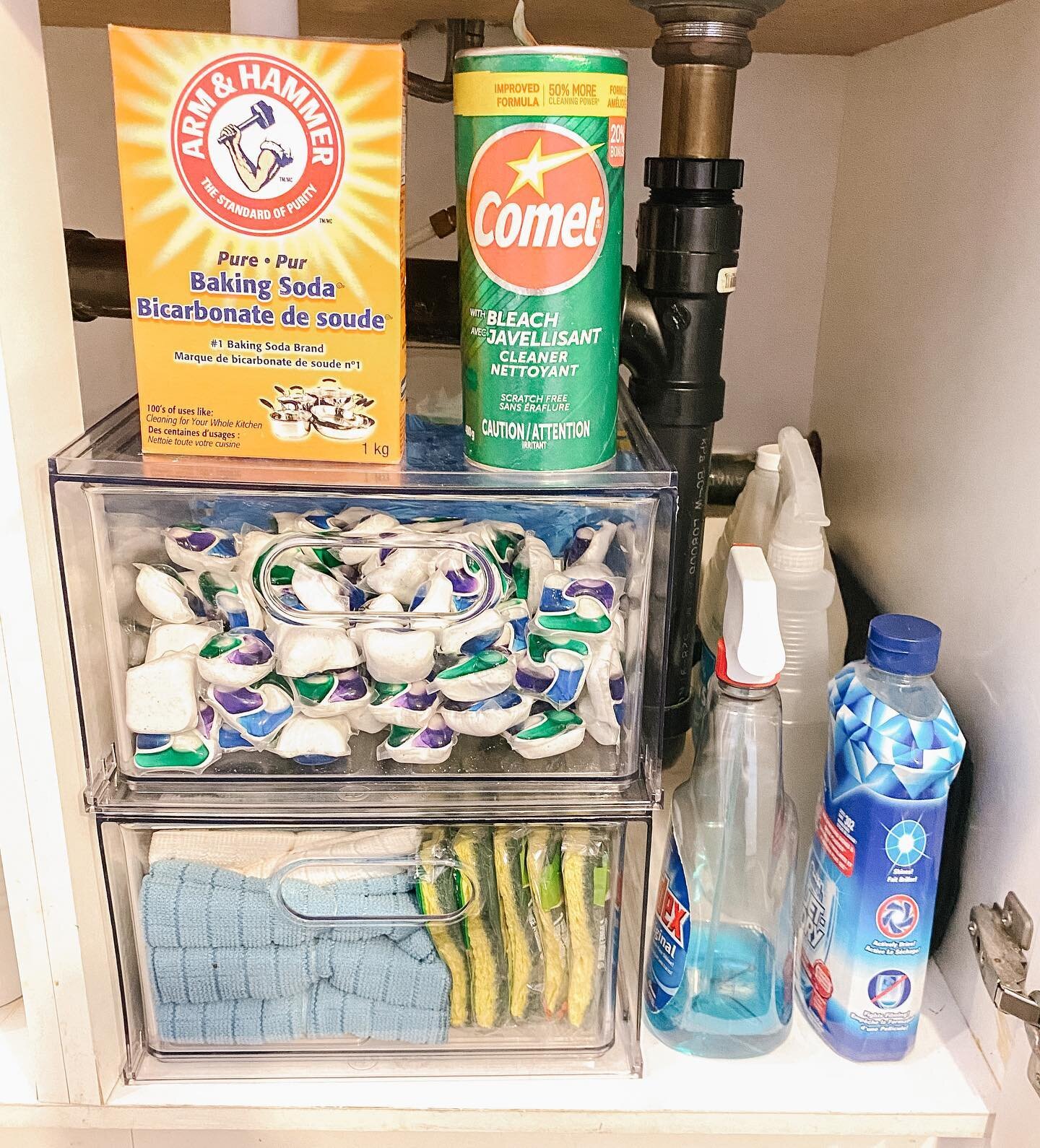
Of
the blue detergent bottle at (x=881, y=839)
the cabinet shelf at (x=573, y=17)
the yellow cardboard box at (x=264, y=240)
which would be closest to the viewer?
the yellow cardboard box at (x=264, y=240)

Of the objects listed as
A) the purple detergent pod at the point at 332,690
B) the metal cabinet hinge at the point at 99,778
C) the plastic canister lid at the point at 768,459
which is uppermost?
the plastic canister lid at the point at 768,459

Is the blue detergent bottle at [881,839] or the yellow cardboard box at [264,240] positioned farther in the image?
the blue detergent bottle at [881,839]

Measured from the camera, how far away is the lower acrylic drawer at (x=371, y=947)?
2.05 feet

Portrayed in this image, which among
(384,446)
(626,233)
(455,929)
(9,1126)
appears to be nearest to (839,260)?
(626,233)

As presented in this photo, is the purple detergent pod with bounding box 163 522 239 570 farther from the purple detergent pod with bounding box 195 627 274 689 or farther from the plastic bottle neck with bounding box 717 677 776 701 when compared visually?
the plastic bottle neck with bounding box 717 677 776 701

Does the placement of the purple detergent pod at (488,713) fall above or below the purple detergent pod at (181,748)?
above

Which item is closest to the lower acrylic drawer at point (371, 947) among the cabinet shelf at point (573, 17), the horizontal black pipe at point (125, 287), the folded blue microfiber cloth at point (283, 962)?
the folded blue microfiber cloth at point (283, 962)

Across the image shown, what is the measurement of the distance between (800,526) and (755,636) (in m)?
0.17

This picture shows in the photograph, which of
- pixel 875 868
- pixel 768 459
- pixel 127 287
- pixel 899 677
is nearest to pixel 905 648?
pixel 899 677

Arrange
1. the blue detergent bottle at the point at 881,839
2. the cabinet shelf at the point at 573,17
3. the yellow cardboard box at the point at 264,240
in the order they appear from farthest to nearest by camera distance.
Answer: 1. the cabinet shelf at the point at 573,17
2. the blue detergent bottle at the point at 881,839
3. the yellow cardboard box at the point at 264,240

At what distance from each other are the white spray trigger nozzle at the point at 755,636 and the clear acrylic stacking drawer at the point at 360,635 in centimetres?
4

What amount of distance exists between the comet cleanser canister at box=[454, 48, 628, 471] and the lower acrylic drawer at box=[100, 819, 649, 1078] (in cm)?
23

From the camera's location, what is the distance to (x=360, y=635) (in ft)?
1.94

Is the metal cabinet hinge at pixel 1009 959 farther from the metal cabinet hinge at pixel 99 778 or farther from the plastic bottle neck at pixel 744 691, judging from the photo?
the metal cabinet hinge at pixel 99 778
